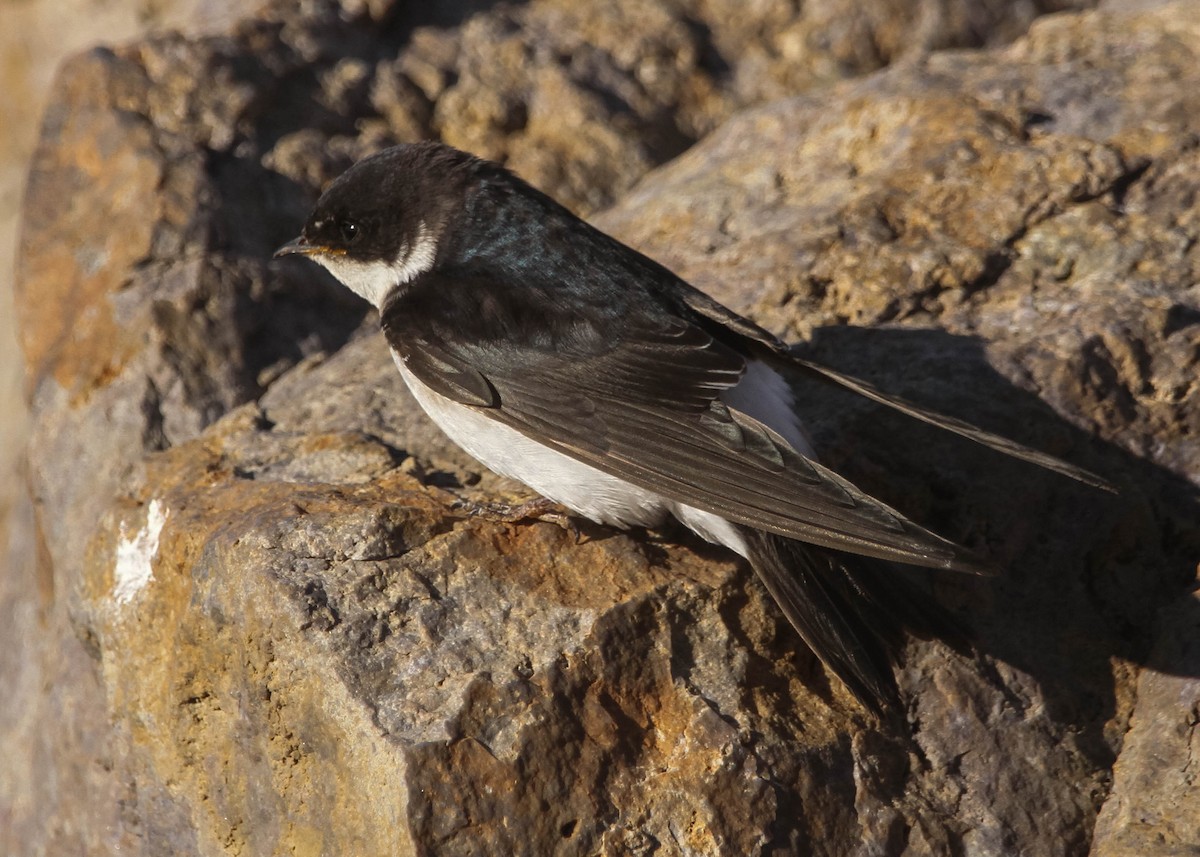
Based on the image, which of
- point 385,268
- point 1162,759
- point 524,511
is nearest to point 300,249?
point 385,268

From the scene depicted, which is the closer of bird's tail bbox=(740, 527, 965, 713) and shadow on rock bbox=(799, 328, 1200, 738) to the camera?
bird's tail bbox=(740, 527, 965, 713)

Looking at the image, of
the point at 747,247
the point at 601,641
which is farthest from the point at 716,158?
the point at 601,641

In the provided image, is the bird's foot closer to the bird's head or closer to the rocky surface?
the rocky surface

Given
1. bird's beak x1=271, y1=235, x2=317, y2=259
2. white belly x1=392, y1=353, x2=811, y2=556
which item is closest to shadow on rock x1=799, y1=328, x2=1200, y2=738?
white belly x1=392, y1=353, x2=811, y2=556

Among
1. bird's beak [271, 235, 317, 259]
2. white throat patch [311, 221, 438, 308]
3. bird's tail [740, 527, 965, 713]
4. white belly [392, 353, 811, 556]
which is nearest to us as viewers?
bird's tail [740, 527, 965, 713]

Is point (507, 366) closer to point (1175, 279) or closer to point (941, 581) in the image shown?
point (941, 581)

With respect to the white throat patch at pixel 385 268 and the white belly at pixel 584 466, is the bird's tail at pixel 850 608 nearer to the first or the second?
the white belly at pixel 584 466

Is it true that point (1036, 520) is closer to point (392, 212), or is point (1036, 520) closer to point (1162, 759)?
point (1162, 759)
